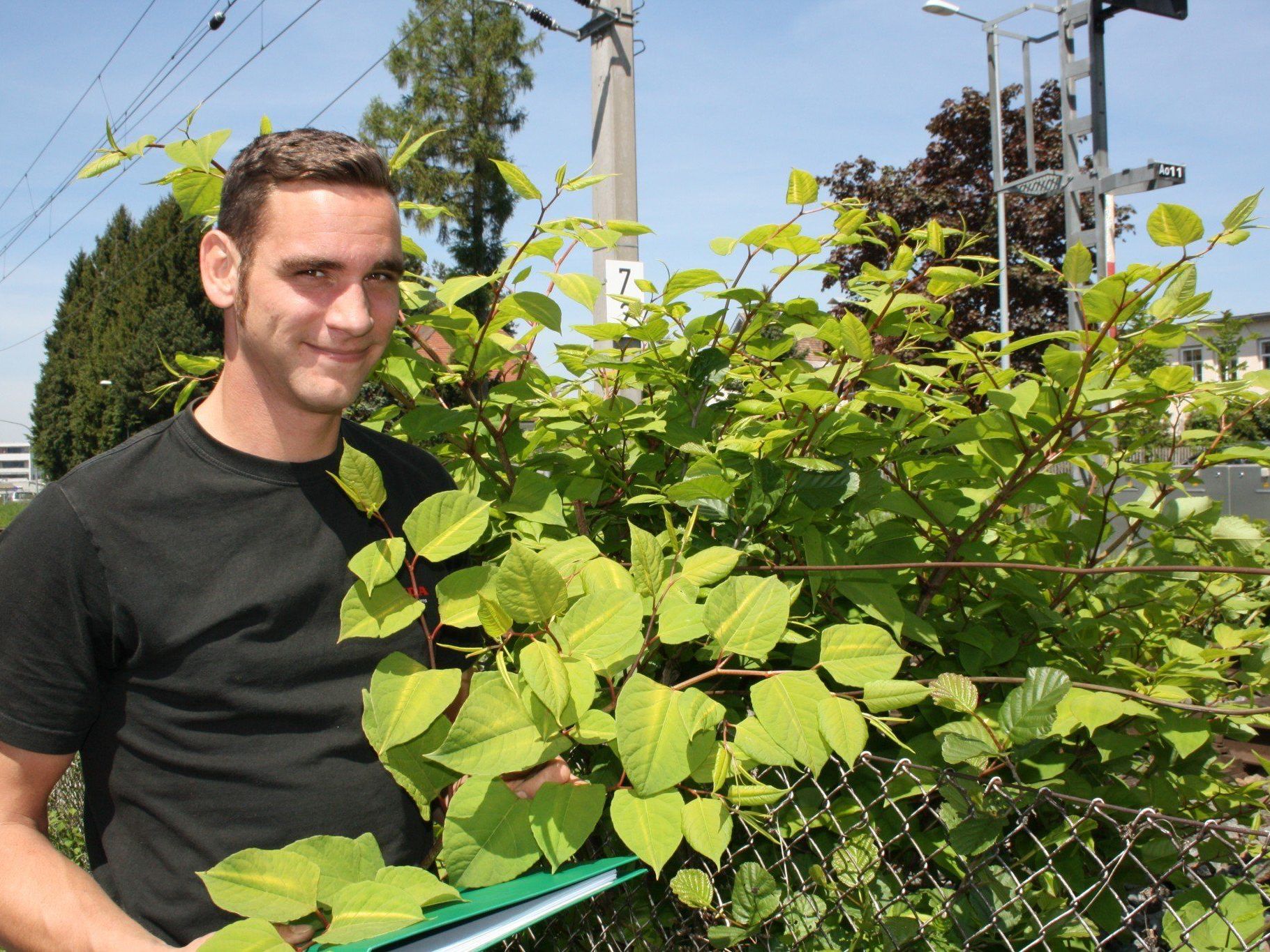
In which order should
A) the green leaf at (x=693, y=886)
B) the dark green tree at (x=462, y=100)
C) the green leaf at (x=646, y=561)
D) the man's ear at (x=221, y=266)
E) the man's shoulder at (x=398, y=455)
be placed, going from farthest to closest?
the dark green tree at (x=462, y=100) → the man's shoulder at (x=398, y=455) → the man's ear at (x=221, y=266) → the green leaf at (x=693, y=886) → the green leaf at (x=646, y=561)

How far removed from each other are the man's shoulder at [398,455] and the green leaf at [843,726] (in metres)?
0.84

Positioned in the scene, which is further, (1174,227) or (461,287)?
(461,287)

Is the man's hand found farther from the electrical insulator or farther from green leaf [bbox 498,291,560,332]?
the electrical insulator

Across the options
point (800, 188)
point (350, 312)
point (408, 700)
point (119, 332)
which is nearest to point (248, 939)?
point (408, 700)

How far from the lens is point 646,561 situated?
3.86 feet

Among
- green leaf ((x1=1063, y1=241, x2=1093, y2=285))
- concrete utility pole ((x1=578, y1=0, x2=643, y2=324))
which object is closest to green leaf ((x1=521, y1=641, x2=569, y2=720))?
green leaf ((x1=1063, y1=241, x2=1093, y2=285))

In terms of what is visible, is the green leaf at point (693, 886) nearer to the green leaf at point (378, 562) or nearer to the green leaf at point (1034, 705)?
the green leaf at point (1034, 705)

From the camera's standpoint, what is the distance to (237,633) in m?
1.33

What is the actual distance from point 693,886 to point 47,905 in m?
0.81

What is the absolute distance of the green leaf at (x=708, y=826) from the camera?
1.06 meters

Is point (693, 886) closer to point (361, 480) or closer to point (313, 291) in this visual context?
point (361, 480)

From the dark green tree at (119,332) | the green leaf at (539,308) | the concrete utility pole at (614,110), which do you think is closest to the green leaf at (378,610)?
the green leaf at (539,308)

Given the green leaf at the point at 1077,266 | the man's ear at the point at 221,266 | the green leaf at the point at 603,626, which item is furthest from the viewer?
the green leaf at the point at 1077,266

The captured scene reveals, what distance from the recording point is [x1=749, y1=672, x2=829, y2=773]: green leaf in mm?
1030
